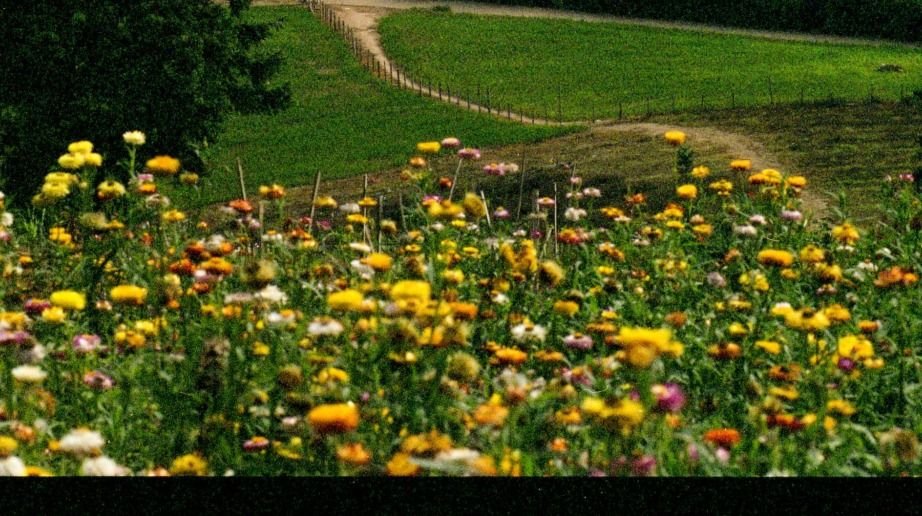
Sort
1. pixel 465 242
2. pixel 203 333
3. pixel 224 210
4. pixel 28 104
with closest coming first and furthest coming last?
1. pixel 203 333
2. pixel 224 210
3. pixel 465 242
4. pixel 28 104

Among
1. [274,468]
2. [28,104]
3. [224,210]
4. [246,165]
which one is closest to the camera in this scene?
[274,468]

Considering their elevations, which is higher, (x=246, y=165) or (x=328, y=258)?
(x=328, y=258)

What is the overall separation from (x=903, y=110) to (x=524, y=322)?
83.7ft

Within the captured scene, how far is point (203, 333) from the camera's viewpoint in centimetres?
358

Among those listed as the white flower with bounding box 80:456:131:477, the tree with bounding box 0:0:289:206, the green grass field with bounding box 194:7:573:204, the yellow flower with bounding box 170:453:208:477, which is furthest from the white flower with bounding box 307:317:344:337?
the green grass field with bounding box 194:7:573:204

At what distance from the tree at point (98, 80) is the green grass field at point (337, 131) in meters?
1.15

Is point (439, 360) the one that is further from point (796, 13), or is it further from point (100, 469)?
point (796, 13)

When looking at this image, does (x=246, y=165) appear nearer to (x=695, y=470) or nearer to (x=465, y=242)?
(x=465, y=242)

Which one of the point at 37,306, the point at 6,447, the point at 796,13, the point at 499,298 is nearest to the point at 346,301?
the point at 6,447

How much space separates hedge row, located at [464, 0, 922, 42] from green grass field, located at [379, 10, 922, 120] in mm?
2831

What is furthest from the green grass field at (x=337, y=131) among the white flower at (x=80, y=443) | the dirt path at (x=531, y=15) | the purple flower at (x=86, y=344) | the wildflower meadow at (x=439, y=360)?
the white flower at (x=80, y=443)

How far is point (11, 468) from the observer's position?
253cm

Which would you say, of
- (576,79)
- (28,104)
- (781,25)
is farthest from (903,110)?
(781,25)

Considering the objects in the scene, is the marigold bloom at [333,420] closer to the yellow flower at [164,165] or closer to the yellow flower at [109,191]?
the yellow flower at [164,165]
